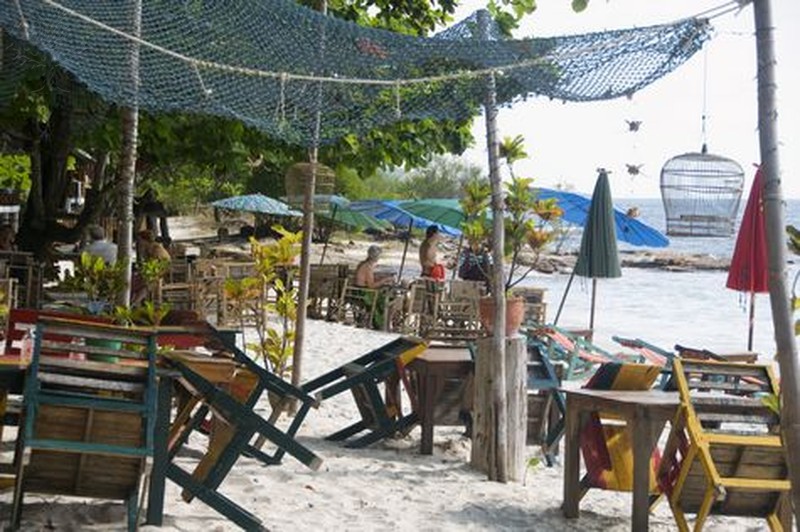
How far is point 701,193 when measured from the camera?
20.7 feet

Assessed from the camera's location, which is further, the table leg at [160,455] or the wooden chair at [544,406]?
the wooden chair at [544,406]

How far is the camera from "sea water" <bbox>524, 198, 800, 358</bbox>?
2164 cm

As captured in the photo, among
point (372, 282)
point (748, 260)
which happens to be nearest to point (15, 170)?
point (372, 282)

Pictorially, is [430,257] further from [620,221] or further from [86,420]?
[86,420]

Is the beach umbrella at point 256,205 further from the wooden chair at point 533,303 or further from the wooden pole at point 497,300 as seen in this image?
the wooden pole at point 497,300

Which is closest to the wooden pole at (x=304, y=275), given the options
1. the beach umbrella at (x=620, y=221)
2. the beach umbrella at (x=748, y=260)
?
the beach umbrella at (x=748, y=260)

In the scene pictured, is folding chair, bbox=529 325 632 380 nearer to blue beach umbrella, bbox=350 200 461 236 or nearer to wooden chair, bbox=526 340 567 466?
wooden chair, bbox=526 340 567 466

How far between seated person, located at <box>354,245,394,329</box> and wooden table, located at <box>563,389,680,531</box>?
885 cm

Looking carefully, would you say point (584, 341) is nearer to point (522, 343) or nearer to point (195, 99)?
point (522, 343)

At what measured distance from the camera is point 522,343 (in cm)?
569

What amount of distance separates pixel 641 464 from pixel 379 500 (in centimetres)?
119

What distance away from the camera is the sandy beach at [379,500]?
4.12 meters

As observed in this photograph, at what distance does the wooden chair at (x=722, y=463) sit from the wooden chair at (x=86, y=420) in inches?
81.9

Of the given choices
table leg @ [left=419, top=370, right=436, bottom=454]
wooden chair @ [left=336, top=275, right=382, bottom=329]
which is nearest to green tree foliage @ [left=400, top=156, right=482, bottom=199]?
wooden chair @ [left=336, top=275, right=382, bottom=329]
